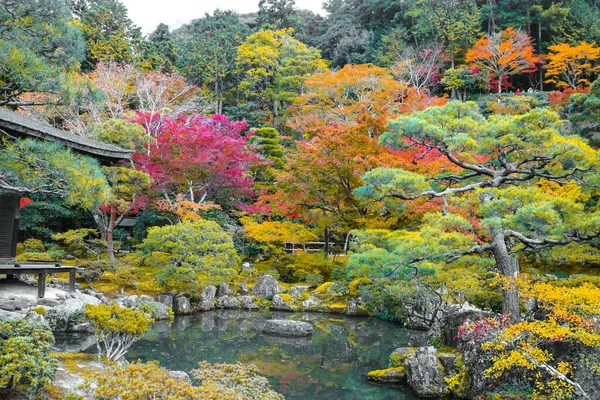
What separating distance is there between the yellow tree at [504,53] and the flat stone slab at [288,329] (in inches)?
804

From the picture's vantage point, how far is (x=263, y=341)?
36.3 ft

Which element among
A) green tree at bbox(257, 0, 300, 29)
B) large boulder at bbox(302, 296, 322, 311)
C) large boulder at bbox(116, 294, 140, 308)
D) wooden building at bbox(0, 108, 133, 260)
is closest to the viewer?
wooden building at bbox(0, 108, 133, 260)

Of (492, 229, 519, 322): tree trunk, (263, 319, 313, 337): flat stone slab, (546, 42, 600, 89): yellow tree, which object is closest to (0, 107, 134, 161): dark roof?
(263, 319, 313, 337): flat stone slab

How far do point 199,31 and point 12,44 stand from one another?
3005 cm

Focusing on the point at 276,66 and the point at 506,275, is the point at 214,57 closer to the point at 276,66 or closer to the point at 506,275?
the point at 276,66

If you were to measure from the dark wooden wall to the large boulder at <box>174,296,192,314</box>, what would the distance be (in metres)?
5.36

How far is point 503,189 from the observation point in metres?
7.81

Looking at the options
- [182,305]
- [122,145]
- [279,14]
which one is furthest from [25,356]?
[279,14]

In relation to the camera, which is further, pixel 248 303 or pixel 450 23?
pixel 450 23

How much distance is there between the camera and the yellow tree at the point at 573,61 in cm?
2412

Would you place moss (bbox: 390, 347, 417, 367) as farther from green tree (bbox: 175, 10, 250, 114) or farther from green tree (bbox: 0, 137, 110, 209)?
green tree (bbox: 175, 10, 250, 114)

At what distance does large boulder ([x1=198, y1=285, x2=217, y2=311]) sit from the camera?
14.4m

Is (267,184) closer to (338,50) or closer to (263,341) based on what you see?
(263,341)

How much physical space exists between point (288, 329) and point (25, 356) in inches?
310
